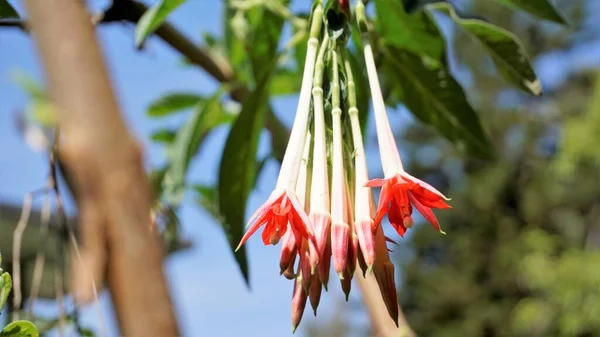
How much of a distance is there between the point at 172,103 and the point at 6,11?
0.64m

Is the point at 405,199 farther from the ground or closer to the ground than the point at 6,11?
closer to the ground

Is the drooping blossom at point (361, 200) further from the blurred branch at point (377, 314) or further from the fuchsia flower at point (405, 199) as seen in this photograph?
the blurred branch at point (377, 314)

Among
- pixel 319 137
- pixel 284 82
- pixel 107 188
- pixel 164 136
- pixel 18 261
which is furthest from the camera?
pixel 164 136

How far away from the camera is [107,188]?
35 centimetres

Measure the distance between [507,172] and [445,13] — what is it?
28.6 feet

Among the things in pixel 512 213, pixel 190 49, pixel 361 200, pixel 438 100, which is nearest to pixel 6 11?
pixel 190 49

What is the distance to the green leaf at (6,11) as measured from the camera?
0.67 m

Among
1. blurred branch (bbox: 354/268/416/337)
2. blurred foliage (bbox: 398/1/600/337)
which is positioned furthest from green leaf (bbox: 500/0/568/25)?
blurred foliage (bbox: 398/1/600/337)

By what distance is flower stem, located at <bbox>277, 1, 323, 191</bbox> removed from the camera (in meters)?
0.56

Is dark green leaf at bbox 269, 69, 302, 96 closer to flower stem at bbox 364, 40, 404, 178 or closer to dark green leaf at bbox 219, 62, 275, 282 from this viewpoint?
dark green leaf at bbox 219, 62, 275, 282

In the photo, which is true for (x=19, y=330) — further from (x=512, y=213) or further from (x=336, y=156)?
(x=512, y=213)

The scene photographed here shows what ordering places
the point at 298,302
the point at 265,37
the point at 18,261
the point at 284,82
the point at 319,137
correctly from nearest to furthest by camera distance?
the point at 298,302
the point at 319,137
the point at 18,261
the point at 265,37
the point at 284,82

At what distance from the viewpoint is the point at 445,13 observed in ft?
2.68

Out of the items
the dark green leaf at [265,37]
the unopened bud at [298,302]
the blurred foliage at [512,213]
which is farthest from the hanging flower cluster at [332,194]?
the blurred foliage at [512,213]
